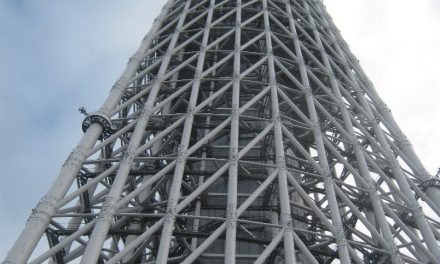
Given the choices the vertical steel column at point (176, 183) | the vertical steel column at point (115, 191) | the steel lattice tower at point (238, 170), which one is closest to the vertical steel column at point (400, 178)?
the steel lattice tower at point (238, 170)

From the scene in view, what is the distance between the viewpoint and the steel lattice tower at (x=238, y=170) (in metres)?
18.0

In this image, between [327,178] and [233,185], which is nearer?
[233,185]

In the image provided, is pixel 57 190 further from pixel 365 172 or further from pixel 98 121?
pixel 365 172

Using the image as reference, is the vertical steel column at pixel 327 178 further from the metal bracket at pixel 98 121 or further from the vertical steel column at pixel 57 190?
the vertical steel column at pixel 57 190

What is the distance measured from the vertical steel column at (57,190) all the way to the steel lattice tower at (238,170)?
0.19ft

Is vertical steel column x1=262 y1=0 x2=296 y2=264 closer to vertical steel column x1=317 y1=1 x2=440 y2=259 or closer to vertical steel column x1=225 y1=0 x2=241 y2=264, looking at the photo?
vertical steel column x1=225 y1=0 x2=241 y2=264

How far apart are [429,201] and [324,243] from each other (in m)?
6.90

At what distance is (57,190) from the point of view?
63.6 ft

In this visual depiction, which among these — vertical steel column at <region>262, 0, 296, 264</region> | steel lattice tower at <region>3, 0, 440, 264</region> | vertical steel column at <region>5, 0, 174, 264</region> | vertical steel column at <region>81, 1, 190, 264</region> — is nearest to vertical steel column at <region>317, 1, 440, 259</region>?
steel lattice tower at <region>3, 0, 440, 264</region>

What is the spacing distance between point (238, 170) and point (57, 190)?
27.3 feet

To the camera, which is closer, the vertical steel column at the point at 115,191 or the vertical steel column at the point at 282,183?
the vertical steel column at the point at 115,191

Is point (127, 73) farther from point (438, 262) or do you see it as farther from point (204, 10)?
point (438, 262)

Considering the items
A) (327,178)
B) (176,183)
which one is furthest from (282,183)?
(176,183)

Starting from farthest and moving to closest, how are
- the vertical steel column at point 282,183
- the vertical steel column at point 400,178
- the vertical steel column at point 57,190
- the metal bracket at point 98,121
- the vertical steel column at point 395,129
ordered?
the vertical steel column at point 395,129 < the metal bracket at point 98,121 < the vertical steel column at point 400,178 < the vertical steel column at point 57,190 < the vertical steel column at point 282,183
